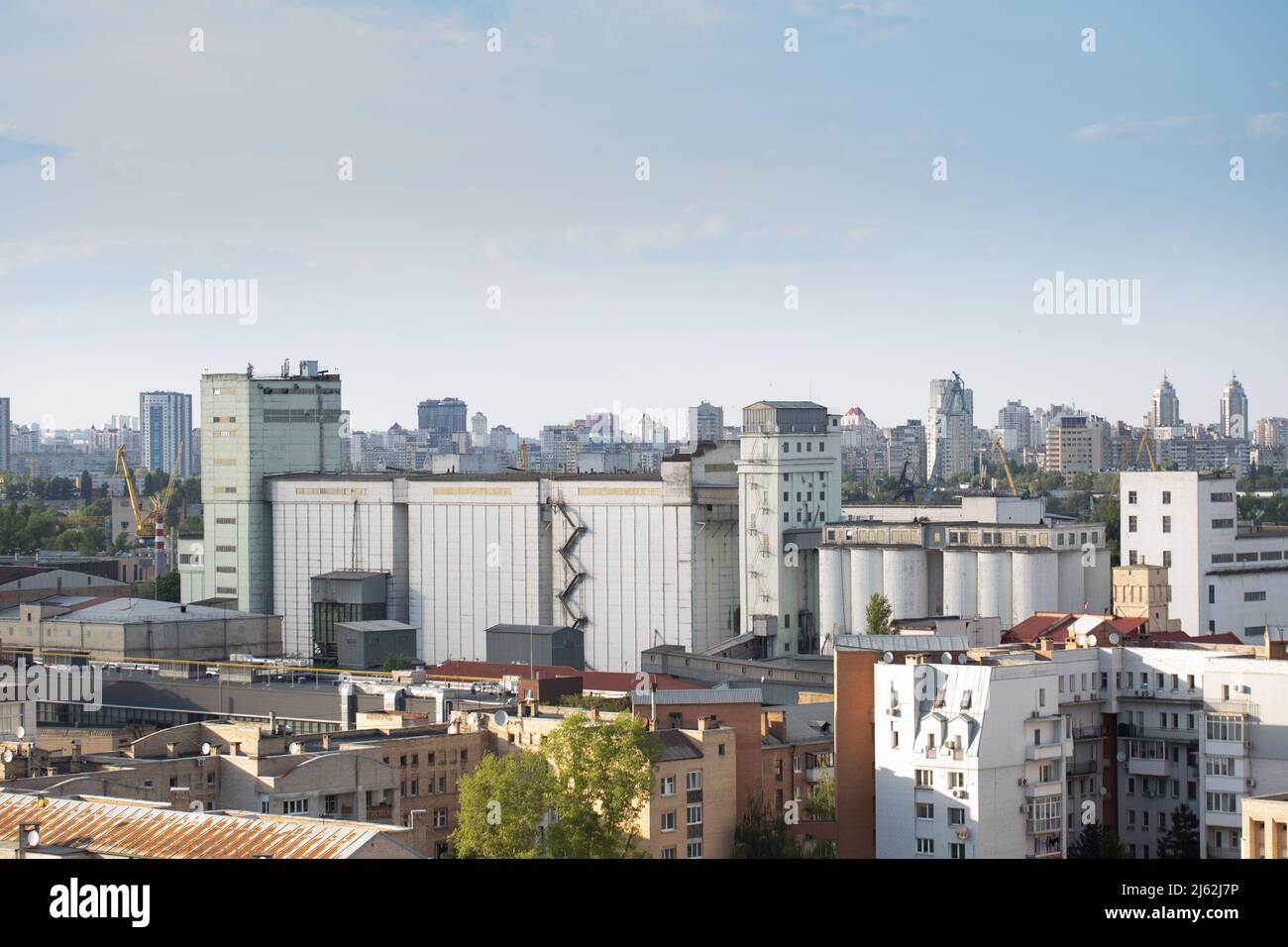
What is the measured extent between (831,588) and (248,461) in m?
25.4

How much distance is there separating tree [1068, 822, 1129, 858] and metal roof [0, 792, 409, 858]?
43.1ft

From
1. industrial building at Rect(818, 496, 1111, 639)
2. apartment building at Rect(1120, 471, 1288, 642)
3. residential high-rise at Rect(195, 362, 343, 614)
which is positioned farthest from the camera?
residential high-rise at Rect(195, 362, 343, 614)

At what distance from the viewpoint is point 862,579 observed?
53469 millimetres

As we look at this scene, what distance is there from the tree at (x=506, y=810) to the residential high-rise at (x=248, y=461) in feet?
148

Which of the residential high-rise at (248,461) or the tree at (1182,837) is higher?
the residential high-rise at (248,461)

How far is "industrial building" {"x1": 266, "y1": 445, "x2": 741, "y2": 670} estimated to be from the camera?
5944cm

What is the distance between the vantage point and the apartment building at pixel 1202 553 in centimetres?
4759

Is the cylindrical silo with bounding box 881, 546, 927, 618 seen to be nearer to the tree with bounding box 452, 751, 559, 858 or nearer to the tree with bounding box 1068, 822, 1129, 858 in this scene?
the tree with bounding box 1068, 822, 1129, 858

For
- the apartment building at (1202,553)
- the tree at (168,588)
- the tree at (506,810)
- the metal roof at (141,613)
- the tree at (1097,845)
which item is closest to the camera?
the tree at (506,810)

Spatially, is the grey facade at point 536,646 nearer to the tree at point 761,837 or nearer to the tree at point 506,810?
the tree at point 761,837

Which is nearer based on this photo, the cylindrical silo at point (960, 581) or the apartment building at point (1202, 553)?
the apartment building at point (1202, 553)

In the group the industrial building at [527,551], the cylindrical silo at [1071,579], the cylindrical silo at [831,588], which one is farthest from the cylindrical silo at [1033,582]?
the industrial building at [527,551]

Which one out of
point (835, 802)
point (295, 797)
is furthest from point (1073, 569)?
point (295, 797)

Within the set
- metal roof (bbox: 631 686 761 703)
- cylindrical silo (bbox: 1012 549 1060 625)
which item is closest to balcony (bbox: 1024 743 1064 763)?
metal roof (bbox: 631 686 761 703)
